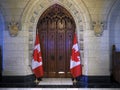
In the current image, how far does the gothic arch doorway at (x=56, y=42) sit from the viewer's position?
889cm

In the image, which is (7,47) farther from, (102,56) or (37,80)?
(102,56)

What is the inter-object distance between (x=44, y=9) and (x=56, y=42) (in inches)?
48.9

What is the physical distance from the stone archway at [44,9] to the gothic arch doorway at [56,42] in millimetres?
368

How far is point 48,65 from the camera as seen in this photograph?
8984 millimetres

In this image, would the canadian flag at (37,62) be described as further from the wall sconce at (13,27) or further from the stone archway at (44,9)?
the wall sconce at (13,27)

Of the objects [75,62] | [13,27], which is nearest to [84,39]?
[75,62]

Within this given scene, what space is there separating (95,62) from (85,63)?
33cm

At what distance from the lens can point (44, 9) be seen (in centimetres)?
851

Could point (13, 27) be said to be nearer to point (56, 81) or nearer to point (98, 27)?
point (56, 81)

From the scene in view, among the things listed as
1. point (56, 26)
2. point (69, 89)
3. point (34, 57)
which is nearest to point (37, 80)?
point (34, 57)

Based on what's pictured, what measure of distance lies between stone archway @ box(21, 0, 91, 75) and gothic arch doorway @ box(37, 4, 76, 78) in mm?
368

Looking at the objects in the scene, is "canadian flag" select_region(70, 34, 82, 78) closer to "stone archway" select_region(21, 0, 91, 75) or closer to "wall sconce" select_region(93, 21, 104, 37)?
"stone archway" select_region(21, 0, 91, 75)

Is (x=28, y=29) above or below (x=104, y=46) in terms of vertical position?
above

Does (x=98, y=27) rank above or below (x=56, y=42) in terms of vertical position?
above
